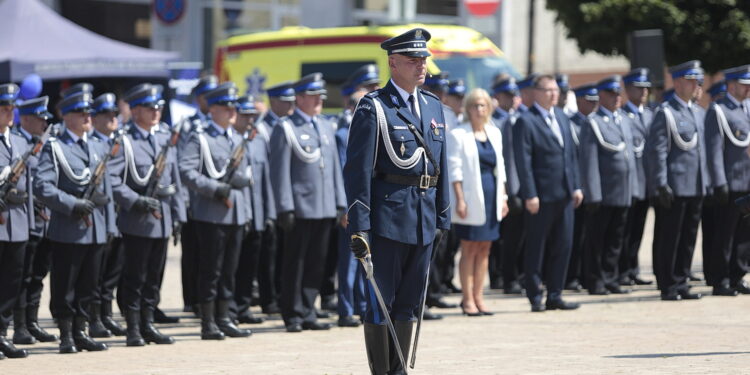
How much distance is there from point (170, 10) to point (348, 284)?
22533mm

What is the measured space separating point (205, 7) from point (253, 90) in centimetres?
1290

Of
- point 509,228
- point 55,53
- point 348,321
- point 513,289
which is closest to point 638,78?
point 509,228

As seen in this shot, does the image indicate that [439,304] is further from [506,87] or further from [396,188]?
[396,188]

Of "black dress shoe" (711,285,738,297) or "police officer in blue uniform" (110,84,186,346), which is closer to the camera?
"police officer in blue uniform" (110,84,186,346)

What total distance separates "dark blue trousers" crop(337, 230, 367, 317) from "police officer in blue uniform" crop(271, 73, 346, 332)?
0.87ft

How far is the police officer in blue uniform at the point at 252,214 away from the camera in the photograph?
1224 centimetres

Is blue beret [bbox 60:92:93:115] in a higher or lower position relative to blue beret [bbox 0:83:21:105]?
lower

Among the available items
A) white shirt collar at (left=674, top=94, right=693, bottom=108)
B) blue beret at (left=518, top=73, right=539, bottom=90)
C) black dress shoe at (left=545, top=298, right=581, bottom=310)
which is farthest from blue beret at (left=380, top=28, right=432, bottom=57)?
white shirt collar at (left=674, top=94, right=693, bottom=108)

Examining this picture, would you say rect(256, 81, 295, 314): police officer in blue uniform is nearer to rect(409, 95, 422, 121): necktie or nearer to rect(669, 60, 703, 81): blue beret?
rect(669, 60, 703, 81): blue beret

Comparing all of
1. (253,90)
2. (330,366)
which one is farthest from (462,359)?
(253,90)

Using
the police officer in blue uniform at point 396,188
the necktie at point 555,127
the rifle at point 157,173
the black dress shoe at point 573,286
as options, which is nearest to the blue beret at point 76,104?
the rifle at point 157,173

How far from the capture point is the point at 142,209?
36.2ft

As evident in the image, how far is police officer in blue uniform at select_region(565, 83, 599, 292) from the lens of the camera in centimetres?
1492

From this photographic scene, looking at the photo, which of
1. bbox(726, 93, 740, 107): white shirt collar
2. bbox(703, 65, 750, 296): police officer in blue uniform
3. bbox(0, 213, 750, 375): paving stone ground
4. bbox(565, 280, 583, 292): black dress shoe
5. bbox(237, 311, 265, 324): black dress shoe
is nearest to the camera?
bbox(0, 213, 750, 375): paving stone ground
